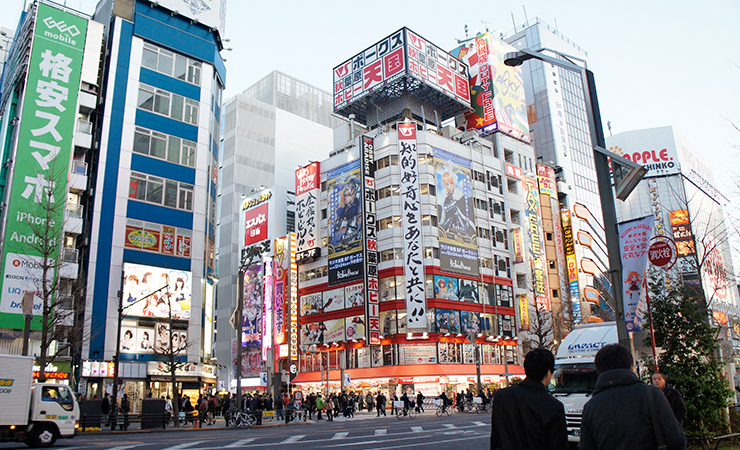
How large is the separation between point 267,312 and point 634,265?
58.2 metres

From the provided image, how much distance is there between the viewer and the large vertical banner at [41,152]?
110ft

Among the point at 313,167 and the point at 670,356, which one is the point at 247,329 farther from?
the point at 670,356

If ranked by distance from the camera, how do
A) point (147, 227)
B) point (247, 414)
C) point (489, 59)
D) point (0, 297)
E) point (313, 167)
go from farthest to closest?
point (489, 59) < point (313, 167) < point (147, 227) < point (0, 297) < point (247, 414)

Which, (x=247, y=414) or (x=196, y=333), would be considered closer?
(x=247, y=414)

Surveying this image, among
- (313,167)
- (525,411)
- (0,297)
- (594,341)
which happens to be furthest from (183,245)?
(525,411)

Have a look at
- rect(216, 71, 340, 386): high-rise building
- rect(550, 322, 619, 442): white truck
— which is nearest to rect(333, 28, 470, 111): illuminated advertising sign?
rect(216, 71, 340, 386): high-rise building

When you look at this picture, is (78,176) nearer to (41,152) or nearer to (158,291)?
(41,152)

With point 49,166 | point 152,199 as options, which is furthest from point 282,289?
point 49,166

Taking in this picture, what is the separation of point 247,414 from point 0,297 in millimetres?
16911

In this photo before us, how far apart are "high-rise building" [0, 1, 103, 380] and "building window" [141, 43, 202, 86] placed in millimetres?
3468

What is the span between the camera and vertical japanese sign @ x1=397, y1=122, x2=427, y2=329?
54.4 meters

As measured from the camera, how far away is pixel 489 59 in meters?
71.5

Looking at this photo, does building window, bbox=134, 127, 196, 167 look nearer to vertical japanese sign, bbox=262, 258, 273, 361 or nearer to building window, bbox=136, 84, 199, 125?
building window, bbox=136, 84, 199, 125

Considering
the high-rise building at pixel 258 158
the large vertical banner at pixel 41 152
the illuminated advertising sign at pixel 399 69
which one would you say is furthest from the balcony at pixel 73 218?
the illuminated advertising sign at pixel 399 69
